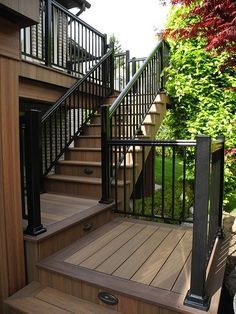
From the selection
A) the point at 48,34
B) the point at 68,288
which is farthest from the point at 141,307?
the point at 48,34

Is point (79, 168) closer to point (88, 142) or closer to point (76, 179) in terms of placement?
point (76, 179)

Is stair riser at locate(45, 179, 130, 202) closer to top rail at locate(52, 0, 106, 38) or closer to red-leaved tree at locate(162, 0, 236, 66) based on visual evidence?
red-leaved tree at locate(162, 0, 236, 66)

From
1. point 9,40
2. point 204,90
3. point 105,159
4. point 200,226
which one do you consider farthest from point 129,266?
point 204,90

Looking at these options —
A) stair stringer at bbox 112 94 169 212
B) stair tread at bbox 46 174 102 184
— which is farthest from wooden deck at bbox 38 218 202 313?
stair tread at bbox 46 174 102 184

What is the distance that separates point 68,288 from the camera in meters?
1.86

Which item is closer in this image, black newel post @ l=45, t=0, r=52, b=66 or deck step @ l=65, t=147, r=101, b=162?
deck step @ l=65, t=147, r=101, b=162

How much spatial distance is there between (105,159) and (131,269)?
4.26 feet

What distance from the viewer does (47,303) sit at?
175cm

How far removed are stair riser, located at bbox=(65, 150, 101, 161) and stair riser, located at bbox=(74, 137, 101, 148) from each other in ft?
1.02

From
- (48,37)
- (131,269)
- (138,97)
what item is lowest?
(131,269)

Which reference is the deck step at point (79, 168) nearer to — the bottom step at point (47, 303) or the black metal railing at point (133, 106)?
the black metal railing at point (133, 106)

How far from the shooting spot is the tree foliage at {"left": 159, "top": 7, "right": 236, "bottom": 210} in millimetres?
4164

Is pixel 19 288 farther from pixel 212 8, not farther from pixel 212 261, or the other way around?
pixel 212 8

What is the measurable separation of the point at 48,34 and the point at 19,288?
371 cm
